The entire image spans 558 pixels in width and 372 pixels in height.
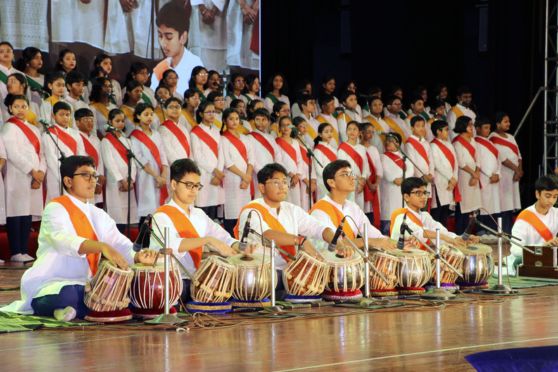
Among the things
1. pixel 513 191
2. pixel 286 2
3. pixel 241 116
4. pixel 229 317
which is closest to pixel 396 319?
pixel 229 317

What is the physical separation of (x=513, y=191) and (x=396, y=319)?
6493mm

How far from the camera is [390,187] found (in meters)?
11.3

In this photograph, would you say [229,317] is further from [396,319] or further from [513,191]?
[513,191]

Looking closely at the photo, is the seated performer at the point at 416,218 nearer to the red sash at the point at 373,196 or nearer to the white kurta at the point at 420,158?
the red sash at the point at 373,196

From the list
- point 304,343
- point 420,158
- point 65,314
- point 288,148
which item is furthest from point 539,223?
point 65,314

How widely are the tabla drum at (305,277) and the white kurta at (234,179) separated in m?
3.49

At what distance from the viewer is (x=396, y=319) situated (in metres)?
6.08

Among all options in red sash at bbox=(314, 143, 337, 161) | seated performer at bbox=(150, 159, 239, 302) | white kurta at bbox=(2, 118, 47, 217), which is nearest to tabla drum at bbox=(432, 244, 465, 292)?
seated performer at bbox=(150, 159, 239, 302)

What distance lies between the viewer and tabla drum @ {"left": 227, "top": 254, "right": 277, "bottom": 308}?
21.1 feet

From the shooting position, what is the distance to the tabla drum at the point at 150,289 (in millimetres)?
5953

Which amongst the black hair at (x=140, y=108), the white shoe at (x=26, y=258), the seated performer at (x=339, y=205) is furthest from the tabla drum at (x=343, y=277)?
the black hair at (x=140, y=108)

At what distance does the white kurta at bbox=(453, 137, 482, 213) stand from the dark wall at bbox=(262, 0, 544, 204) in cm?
147

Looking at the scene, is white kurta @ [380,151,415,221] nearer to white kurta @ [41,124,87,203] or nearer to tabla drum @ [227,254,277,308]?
white kurta @ [41,124,87,203]

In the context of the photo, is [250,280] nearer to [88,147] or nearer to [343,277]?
[343,277]
